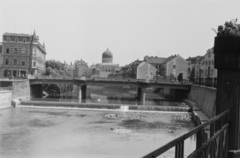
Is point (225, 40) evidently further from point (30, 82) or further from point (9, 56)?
point (9, 56)

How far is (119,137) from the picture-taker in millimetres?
29438

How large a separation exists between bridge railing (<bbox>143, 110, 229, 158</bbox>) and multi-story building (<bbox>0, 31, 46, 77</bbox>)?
86.7m

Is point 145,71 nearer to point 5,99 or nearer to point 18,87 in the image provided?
point 18,87

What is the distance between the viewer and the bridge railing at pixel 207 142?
12.3 ft

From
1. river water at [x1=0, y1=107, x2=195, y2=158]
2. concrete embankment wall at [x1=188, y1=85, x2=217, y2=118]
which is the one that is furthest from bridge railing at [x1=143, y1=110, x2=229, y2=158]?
concrete embankment wall at [x1=188, y1=85, x2=217, y2=118]

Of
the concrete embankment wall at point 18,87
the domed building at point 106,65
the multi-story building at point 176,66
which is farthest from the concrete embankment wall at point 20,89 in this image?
the domed building at point 106,65

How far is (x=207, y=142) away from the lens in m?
5.00

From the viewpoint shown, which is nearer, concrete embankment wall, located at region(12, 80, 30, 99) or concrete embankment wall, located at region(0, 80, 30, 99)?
concrete embankment wall, located at region(0, 80, 30, 99)

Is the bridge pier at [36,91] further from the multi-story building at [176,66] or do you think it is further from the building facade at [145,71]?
the multi-story building at [176,66]

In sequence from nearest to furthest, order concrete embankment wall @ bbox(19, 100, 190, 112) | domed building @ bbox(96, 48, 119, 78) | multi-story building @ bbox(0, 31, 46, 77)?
concrete embankment wall @ bbox(19, 100, 190, 112), multi-story building @ bbox(0, 31, 46, 77), domed building @ bbox(96, 48, 119, 78)

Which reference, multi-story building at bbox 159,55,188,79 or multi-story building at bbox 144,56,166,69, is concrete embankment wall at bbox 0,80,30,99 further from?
multi-story building at bbox 144,56,166,69

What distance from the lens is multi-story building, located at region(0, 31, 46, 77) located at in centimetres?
8628

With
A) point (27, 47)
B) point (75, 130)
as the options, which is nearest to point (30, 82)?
point (27, 47)

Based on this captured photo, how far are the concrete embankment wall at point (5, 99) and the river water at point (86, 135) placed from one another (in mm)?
9898
